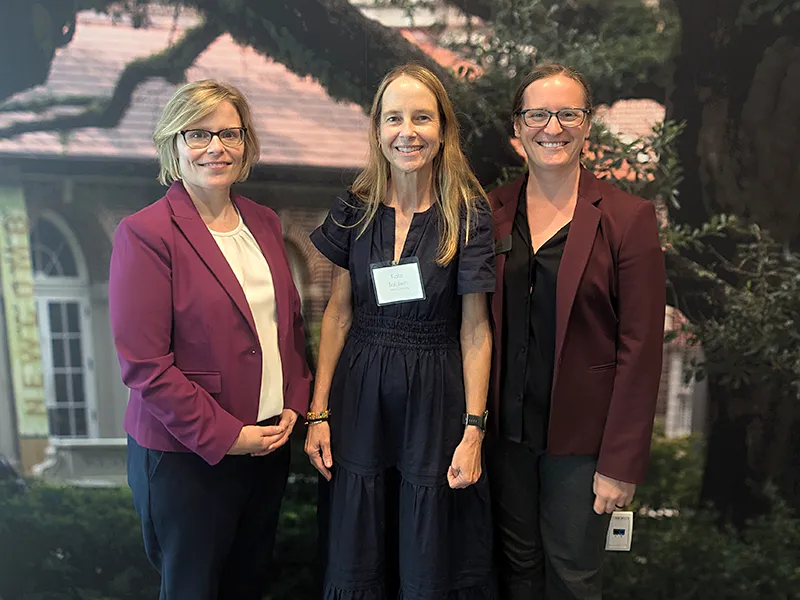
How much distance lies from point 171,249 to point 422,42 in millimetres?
1086

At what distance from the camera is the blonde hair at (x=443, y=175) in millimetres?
1425

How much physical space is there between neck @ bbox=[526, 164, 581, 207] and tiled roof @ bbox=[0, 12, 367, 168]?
0.70 m

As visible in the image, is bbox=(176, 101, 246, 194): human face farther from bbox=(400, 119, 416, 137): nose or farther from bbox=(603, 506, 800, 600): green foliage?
bbox=(603, 506, 800, 600): green foliage

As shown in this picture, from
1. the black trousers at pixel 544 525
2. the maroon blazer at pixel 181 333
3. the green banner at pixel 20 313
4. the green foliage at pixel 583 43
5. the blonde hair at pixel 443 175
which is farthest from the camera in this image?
A: the green banner at pixel 20 313

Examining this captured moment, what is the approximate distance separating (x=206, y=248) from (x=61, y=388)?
114 centimetres

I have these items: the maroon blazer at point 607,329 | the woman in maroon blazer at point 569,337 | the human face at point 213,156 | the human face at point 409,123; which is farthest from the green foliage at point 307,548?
the human face at point 409,123

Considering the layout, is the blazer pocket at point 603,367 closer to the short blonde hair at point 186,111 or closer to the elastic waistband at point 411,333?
the elastic waistband at point 411,333

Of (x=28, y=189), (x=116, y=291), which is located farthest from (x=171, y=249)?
(x=28, y=189)

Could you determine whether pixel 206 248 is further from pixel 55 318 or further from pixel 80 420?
pixel 80 420

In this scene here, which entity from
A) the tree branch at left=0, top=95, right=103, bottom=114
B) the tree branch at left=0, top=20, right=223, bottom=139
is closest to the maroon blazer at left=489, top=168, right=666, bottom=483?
the tree branch at left=0, top=20, right=223, bottom=139

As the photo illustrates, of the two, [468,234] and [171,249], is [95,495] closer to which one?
[171,249]

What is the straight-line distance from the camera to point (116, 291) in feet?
4.39

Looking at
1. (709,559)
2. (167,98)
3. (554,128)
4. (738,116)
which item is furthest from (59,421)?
(738,116)

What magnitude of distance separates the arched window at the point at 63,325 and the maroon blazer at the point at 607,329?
1.47 metres
